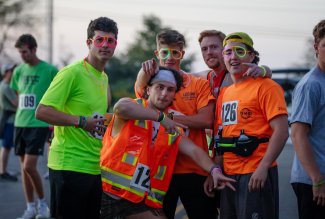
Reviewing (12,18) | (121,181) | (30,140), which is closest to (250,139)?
(121,181)

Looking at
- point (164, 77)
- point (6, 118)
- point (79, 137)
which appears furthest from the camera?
point (6, 118)

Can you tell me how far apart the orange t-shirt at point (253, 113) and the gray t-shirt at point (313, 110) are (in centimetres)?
15

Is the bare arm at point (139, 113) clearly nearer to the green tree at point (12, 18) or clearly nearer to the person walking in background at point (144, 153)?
the person walking in background at point (144, 153)

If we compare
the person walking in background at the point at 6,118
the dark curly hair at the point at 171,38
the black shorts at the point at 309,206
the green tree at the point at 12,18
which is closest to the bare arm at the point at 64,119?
the dark curly hair at the point at 171,38

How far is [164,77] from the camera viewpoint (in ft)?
14.2

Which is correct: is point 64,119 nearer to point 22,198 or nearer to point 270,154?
point 270,154

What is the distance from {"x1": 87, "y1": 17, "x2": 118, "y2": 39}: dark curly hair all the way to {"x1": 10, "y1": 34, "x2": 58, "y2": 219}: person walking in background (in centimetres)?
290

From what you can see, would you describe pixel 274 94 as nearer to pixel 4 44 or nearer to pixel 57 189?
pixel 57 189

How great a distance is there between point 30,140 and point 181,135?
3.57 meters

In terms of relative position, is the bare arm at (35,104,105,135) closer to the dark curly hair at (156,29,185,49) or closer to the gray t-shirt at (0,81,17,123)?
the dark curly hair at (156,29,185,49)

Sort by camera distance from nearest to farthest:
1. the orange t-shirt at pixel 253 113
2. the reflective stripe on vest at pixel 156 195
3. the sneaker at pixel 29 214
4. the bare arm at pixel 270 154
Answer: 1. the bare arm at pixel 270 154
2. the orange t-shirt at pixel 253 113
3. the reflective stripe on vest at pixel 156 195
4. the sneaker at pixel 29 214

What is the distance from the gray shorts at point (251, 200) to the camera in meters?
4.02

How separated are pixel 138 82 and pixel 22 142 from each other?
140 inches

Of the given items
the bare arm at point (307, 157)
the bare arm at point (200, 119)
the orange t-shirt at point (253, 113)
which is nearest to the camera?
the bare arm at point (307, 157)
